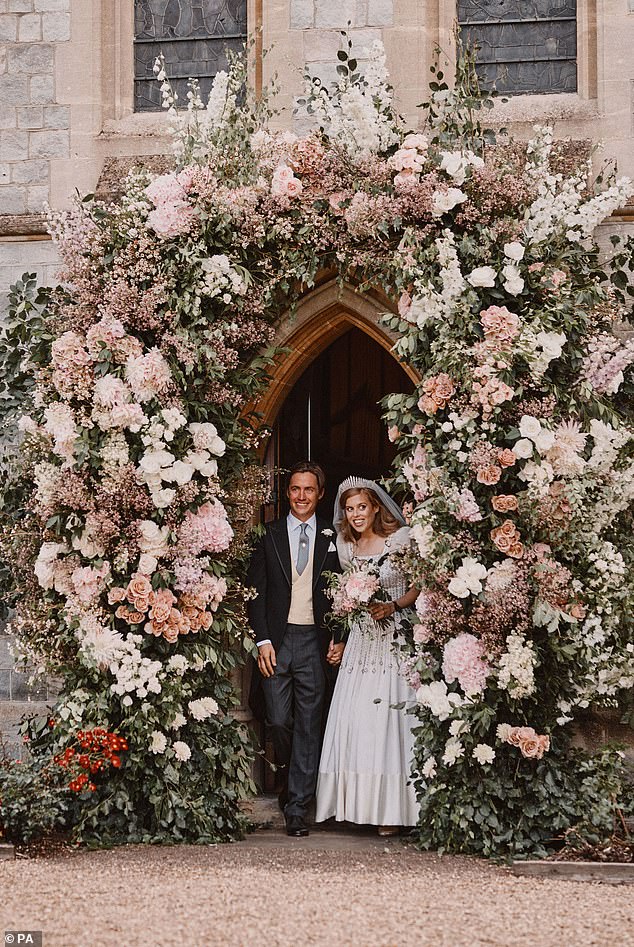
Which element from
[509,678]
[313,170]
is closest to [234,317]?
[313,170]

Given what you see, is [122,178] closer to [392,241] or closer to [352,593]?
[392,241]

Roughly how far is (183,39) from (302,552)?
3342 mm

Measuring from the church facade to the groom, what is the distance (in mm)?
523

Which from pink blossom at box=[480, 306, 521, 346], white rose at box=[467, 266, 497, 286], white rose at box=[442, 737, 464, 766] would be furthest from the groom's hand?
white rose at box=[467, 266, 497, 286]

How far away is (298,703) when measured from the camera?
649 cm

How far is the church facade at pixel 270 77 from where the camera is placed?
680 cm

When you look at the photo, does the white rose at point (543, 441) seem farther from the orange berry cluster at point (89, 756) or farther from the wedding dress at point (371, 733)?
the orange berry cluster at point (89, 756)

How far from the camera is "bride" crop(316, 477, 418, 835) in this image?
625cm

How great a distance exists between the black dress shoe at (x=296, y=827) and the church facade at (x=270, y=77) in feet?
5.59

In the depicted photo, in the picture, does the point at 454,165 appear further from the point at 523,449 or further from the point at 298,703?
the point at 298,703

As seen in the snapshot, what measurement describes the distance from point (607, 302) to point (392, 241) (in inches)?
43.8

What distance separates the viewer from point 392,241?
6.15 metres

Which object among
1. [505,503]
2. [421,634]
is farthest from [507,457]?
[421,634]

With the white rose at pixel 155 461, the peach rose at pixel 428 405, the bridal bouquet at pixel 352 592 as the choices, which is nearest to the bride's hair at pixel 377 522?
the bridal bouquet at pixel 352 592
